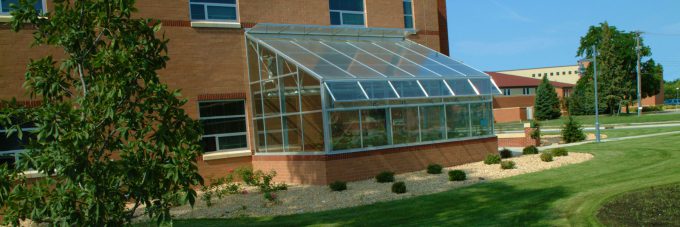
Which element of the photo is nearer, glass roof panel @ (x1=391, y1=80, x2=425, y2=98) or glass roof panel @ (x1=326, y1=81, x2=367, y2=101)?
glass roof panel @ (x1=326, y1=81, x2=367, y2=101)

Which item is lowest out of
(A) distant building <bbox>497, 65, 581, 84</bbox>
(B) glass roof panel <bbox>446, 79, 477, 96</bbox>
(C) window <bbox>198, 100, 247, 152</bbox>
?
(C) window <bbox>198, 100, 247, 152</bbox>

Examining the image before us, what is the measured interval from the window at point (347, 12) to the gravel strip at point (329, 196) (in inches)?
269

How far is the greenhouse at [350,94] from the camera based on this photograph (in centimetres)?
1627

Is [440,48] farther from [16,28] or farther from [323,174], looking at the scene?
[16,28]

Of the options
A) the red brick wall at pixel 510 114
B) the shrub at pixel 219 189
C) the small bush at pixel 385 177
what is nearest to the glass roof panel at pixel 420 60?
the small bush at pixel 385 177

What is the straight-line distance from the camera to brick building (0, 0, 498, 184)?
53.0 feet

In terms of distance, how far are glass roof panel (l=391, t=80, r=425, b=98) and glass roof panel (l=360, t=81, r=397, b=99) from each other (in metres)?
0.28

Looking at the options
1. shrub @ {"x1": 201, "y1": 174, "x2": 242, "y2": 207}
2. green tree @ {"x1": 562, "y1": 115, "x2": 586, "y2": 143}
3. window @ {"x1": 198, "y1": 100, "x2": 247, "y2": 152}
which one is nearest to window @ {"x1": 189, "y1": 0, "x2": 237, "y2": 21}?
window @ {"x1": 198, "y1": 100, "x2": 247, "y2": 152}

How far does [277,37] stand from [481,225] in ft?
37.5

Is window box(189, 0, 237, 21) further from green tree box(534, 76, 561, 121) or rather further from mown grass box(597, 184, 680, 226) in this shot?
green tree box(534, 76, 561, 121)

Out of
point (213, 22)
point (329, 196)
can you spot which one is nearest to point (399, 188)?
point (329, 196)

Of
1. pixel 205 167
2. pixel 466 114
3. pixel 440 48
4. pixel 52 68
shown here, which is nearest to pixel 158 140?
pixel 52 68

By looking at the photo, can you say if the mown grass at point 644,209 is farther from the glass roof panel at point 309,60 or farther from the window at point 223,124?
the window at point 223,124

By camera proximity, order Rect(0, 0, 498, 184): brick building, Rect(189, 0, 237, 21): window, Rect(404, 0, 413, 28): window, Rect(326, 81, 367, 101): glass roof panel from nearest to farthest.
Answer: Rect(326, 81, 367, 101): glass roof panel, Rect(0, 0, 498, 184): brick building, Rect(189, 0, 237, 21): window, Rect(404, 0, 413, 28): window
